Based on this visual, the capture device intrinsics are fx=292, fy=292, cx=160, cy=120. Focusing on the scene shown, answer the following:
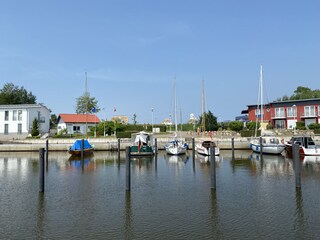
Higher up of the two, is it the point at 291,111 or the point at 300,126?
the point at 291,111

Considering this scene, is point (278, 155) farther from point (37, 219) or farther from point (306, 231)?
point (37, 219)

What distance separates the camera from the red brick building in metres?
70.3

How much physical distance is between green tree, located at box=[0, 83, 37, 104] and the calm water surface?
81208mm

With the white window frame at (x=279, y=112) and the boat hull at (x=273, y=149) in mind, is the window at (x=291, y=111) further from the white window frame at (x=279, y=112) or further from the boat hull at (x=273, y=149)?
the boat hull at (x=273, y=149)

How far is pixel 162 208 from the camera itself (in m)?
14.5

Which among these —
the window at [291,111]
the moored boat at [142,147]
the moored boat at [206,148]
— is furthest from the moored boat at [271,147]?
the window at [291,111]

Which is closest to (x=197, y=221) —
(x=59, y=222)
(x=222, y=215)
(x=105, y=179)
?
(x=222, y=215)

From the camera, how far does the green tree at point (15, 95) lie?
95.0 m

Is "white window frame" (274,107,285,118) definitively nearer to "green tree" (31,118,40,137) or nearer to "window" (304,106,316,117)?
"window" (304,106,316,117)

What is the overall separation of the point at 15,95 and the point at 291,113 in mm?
87041

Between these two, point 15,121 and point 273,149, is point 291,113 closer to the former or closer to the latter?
point 273,149

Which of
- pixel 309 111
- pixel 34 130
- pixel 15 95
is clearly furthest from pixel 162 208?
pixel 15 95

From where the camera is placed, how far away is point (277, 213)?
44.1 feet

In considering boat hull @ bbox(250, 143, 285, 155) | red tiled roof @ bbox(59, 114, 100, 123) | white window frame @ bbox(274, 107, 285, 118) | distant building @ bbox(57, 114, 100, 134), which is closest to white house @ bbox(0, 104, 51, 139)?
distant building @ bbox(57, 114, 100, 134)
